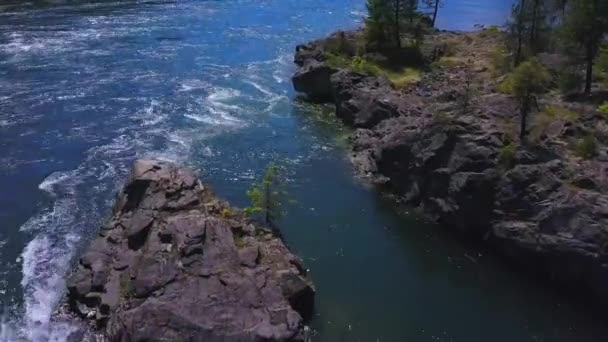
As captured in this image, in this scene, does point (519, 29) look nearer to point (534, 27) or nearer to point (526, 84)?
point (534, 27)

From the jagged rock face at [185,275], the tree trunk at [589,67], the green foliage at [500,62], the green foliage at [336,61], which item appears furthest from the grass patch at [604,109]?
the green foliage at [336,61]

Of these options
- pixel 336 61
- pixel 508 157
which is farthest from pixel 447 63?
pixel 508 157

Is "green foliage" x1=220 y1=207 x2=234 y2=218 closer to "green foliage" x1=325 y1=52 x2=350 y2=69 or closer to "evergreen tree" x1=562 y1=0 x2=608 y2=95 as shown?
"evergreen tree" x1=562 y1=0 x2=608 y2=95

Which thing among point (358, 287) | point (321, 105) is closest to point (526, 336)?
point (358, 287)

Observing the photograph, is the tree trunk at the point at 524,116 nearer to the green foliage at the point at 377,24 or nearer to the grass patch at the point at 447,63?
the grass patch at the point at 447,63

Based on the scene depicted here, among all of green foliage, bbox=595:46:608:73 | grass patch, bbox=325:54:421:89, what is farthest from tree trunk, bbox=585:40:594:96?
grass patch, bbox=325:54:421:89

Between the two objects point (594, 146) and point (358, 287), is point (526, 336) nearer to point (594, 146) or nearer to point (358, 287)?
point (358, 287)
